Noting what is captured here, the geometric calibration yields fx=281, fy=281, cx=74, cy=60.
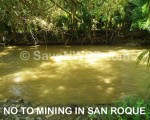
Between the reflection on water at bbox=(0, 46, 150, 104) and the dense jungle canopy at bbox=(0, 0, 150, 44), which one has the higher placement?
the dense jungle canopy at bbox=(0, 0, 150, 44)

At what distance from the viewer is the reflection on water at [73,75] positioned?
26.9 feet

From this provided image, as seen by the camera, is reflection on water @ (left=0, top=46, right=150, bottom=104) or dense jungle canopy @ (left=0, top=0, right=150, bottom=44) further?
dense jungle canopy @ (left=0, top=0, right=150, bottom=44)

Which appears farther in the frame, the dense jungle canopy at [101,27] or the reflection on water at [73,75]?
the dense jungle canopy at [101,27]

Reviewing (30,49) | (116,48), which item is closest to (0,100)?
(30,49)

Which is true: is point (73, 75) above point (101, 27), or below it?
below

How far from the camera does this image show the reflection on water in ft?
26.9

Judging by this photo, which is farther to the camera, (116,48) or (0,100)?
(116,48)

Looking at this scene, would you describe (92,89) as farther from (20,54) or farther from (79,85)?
(20,54)

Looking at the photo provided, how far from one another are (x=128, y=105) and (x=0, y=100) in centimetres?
376

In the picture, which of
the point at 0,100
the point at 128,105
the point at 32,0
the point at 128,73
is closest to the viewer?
the point at 32,0

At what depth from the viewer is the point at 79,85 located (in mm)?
9172

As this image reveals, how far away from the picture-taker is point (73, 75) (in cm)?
1059

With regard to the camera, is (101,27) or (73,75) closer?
(73,75)

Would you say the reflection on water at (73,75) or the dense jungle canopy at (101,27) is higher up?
the dense jungle canopy at (101,27)
